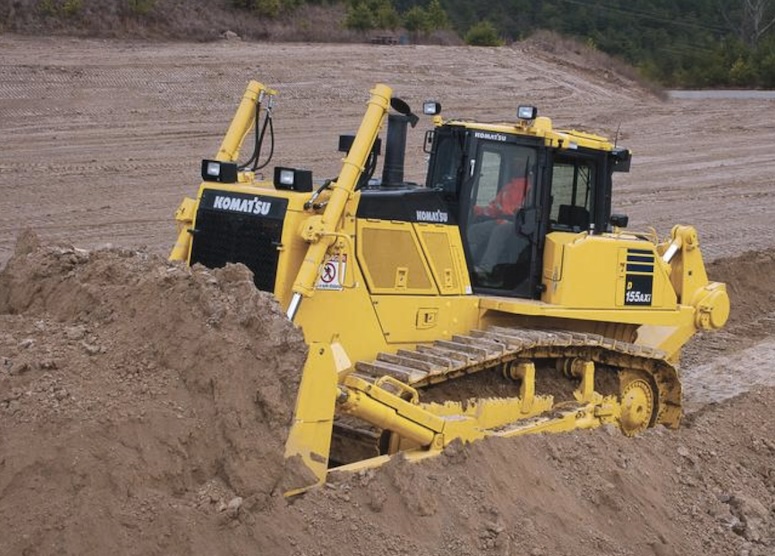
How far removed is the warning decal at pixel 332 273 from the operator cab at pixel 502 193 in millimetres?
1242

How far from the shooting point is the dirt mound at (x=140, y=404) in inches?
226

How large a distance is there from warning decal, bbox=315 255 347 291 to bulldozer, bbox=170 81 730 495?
0.01 m

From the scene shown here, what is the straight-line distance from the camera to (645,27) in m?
51.8

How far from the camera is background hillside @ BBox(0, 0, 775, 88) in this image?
83.7 feet

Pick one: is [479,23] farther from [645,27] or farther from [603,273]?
[603,273]

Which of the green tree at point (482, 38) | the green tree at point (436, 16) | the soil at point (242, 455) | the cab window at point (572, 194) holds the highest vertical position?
the green tree at point (436, 16)

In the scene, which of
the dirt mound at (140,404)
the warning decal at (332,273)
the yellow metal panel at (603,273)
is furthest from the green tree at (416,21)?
the dirt mound at (140,404)

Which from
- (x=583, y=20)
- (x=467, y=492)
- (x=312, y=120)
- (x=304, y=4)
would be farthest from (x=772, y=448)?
(x=583, y=20)

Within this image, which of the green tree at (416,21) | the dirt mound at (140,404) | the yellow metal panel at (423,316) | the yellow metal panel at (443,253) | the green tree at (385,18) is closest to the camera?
the dirt mound at (140,404)

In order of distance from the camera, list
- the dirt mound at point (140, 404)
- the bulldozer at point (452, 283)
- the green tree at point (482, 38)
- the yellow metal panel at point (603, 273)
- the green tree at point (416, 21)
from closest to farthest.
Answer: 1. the dirt mound at point (140, 404)
2. the bulldozer at point (452, 283)
3. the yellow metal panel at point (603, 273)
4. the green tree at point (416, 21)
5. the green tree at point (482, 38)

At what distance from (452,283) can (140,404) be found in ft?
9.70

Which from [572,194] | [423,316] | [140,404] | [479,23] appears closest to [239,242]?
[423,316]

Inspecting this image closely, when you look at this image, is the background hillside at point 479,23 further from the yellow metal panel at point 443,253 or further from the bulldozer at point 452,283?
the yellow metal panel at point 443,253

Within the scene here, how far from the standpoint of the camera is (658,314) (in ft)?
31.6
